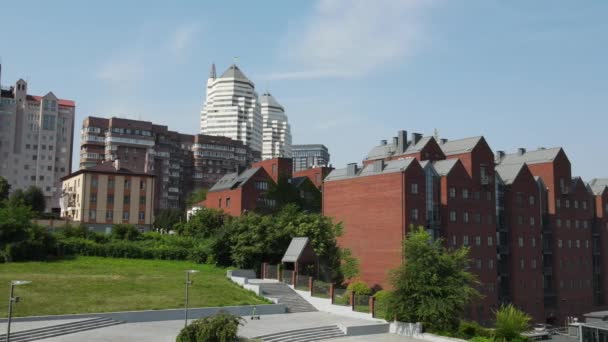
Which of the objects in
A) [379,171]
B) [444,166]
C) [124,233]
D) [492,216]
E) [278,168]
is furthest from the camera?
[278,168]

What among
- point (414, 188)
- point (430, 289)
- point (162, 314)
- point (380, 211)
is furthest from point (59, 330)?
point (414, 188)

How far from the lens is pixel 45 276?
42969 mm

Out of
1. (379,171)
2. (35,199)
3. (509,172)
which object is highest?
(509,172)

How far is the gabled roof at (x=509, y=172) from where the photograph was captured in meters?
75.4

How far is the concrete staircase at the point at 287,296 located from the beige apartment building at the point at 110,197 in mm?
37647

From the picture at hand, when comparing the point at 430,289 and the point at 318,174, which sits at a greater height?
the point at 318,174

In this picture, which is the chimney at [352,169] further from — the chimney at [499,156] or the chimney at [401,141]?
the chimney at [499,156]

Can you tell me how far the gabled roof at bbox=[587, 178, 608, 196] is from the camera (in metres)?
91.2

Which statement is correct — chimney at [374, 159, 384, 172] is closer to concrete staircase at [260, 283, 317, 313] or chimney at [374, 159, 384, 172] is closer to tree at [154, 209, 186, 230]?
concrete staircase at [260, 283, 317, 313]

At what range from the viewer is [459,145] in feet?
244

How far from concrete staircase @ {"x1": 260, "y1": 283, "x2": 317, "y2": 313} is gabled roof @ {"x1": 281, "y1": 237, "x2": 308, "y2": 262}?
2744 mm

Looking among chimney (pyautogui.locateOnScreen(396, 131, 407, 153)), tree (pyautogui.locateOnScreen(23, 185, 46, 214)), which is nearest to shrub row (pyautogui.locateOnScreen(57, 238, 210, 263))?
chimney (pyautogui.locateOnScreen(396, 131, 407, 153))

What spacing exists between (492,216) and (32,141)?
10407 cm

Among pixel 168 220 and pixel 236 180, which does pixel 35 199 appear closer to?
pixel 168 220
